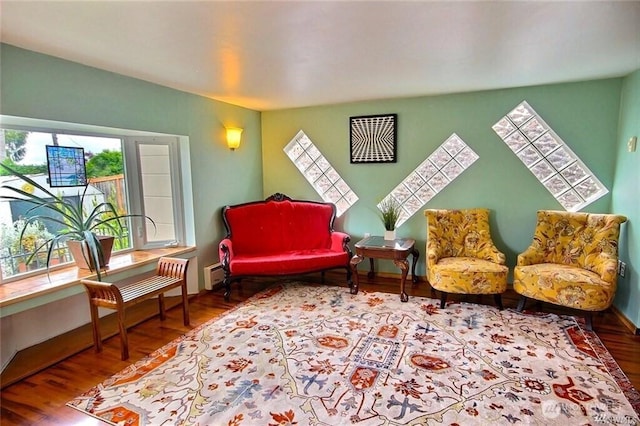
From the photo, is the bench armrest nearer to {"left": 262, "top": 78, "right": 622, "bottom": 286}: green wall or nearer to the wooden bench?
the wooden bench

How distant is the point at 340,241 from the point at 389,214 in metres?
0.65

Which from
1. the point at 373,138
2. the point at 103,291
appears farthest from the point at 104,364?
the point at 373,138

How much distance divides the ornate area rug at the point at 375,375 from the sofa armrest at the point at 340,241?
95cm

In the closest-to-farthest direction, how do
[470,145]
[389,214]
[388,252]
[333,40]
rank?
[333,40] → [388,252] → [470,145] → [389,214]

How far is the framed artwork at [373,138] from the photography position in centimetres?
423

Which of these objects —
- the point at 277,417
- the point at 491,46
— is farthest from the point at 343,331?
the point at 491,46

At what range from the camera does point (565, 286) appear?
2.89 m

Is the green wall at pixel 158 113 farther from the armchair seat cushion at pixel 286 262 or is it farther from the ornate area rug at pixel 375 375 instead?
the ornate area rug at pixel 375 375

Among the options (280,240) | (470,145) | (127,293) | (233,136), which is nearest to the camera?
(127,293)

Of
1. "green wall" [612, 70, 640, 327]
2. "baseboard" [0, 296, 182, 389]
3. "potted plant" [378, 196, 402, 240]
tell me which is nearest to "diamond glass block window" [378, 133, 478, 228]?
"potted plant" [378, 196, 402, 240]

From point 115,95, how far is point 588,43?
11.5 feet

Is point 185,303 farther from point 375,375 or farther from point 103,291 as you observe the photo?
point 375,375

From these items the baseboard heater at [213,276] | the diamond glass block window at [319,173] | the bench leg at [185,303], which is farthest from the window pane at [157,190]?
the diamond glass block window at [319,173]

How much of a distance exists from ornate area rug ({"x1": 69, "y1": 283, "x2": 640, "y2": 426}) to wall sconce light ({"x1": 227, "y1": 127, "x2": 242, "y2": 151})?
2.06 m
